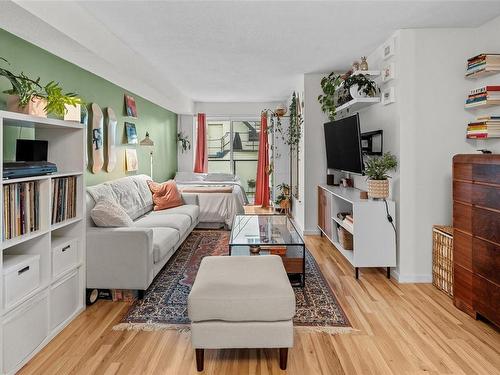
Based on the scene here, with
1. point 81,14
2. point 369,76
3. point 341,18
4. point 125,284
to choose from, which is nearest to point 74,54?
point 81,14

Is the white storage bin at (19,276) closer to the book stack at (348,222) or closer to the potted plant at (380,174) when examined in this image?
the book stack at (348,222)

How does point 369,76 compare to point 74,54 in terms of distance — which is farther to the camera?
point 369,76

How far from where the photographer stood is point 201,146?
28.9 ft

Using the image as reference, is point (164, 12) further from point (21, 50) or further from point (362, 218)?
point (362, 218)

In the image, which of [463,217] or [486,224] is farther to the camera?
[463,217]

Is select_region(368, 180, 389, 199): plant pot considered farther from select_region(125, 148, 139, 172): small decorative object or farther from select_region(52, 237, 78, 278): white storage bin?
select_region(125, 148, 139, 172): small decorative object

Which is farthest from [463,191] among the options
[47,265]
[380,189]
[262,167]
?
[262,167]

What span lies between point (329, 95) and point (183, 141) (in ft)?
14.6

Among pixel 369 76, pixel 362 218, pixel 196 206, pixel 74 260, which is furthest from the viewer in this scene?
pixel 196 206

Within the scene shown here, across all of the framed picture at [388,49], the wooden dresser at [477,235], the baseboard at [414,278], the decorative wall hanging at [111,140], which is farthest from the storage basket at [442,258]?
the decorative wall hanging at [111,140]

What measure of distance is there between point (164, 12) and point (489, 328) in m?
3.43

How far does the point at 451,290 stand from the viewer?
3119mm

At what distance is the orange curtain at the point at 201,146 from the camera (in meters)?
8.73

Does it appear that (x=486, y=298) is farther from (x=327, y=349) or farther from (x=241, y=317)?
(x=241, y=317)
